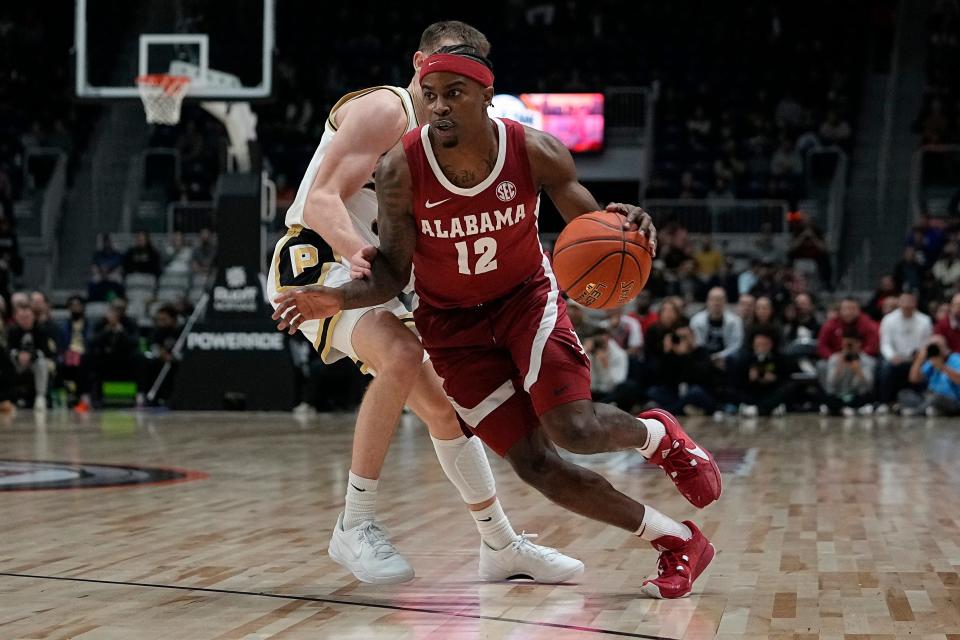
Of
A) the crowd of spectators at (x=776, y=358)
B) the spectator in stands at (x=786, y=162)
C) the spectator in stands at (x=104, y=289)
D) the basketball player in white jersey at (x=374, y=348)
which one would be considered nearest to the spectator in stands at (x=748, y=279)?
the crowd of spectators at (x=776, y=358)

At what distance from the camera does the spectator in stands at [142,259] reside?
19.9 metres

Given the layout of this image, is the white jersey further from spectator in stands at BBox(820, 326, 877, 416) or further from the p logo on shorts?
spectator in stands at BBox(820, 326, 877, 416)

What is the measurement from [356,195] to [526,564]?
4.74 feet

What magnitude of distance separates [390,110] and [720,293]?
10.9 m

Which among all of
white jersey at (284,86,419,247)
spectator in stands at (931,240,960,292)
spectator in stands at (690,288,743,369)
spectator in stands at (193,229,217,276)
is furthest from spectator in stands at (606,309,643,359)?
white jersey at (284,86,419,247)

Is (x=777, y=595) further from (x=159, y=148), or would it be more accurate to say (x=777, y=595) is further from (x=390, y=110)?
(x=159, y=148)

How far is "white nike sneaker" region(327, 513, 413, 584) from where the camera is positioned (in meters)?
4.49

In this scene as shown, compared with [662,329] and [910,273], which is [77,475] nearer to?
[662,329]

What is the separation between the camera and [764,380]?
591 inches

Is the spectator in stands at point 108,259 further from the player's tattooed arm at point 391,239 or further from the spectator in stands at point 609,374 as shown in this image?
the player's tattooed arm at point 391,239

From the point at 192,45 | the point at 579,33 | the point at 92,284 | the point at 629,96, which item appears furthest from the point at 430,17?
the point at 192,45

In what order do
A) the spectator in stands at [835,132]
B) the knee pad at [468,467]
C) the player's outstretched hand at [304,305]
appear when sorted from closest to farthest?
1. the player's outstretched hand at [304,305]
2. the knee pad at [468,467]
3. the spectator in stands at [835,132]

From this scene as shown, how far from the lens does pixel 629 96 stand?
954 inches

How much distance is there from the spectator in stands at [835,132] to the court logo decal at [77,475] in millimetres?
16430
